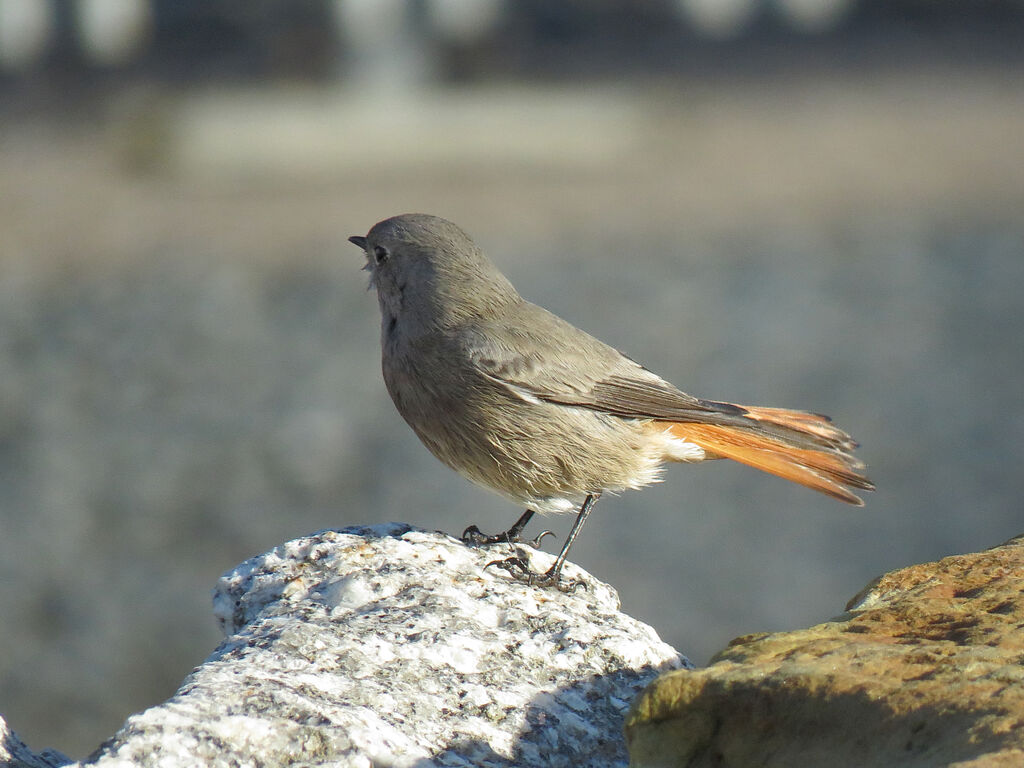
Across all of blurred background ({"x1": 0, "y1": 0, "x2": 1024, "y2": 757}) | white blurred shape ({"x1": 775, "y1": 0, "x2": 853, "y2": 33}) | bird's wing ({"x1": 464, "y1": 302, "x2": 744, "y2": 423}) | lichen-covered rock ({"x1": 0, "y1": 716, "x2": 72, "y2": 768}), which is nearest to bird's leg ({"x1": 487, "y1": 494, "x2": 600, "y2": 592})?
bird's wing ({"x1": 464, "y1": 302, "x2": 744, "y2": 423})

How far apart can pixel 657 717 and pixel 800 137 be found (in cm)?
1397

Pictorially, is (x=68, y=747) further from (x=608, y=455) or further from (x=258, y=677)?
(x=258, y=677)

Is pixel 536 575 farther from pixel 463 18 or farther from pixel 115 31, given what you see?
pixel 115 31

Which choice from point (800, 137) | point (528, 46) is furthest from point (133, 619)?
point (528, 46)

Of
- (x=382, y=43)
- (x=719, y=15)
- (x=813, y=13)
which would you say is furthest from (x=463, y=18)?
(x=813, y=13)

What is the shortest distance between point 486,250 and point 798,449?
7424 millimetres

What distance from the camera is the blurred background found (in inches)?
289

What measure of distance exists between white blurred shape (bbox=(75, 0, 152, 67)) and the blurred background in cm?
4

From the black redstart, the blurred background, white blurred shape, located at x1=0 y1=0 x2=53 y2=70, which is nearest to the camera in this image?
Answer: the black redstart

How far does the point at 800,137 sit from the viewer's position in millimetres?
15680

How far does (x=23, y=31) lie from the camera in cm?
1738

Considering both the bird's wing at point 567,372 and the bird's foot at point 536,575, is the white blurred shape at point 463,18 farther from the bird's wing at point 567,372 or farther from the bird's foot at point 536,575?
the bird's foot at point 536,575

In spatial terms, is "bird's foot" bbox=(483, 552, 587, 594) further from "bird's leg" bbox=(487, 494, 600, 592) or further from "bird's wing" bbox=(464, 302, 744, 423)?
"bird's wing" bbox=(464, 302, 744, 423)

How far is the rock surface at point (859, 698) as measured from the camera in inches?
87.5
